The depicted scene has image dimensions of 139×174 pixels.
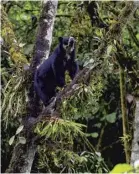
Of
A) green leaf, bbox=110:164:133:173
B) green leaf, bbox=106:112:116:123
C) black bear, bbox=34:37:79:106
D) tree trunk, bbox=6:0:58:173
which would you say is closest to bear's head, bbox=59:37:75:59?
black bear, bbox=34:37:79:106

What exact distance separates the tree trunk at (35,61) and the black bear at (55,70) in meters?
0.06

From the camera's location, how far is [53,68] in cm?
223

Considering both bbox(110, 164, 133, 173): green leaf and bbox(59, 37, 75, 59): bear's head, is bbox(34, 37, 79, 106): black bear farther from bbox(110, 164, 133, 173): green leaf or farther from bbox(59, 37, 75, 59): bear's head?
bbox(110, 164, 133, 173): green leaf

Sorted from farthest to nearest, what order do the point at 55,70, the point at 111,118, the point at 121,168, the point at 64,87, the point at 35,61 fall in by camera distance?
the point at 111,118
the point at 55,70
the point at 35,61
the point at 64,87
the point at 121,168

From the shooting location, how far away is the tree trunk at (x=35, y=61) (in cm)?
179

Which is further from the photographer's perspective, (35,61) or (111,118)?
(111,118)

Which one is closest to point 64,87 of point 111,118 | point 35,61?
point 35,61

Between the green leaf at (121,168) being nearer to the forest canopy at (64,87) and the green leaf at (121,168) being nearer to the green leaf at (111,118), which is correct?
the forest canopy at (64,87)

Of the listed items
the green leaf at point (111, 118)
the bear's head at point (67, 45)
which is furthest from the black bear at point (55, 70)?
the green leaf at point (111, 118)

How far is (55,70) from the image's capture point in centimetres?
227

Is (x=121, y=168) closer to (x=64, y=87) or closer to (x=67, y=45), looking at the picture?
(x=64, y=87)

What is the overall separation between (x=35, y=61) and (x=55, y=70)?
40cm

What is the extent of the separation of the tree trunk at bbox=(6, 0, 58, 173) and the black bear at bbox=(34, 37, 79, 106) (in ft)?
0.20

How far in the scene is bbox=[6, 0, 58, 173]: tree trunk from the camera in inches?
70.6
